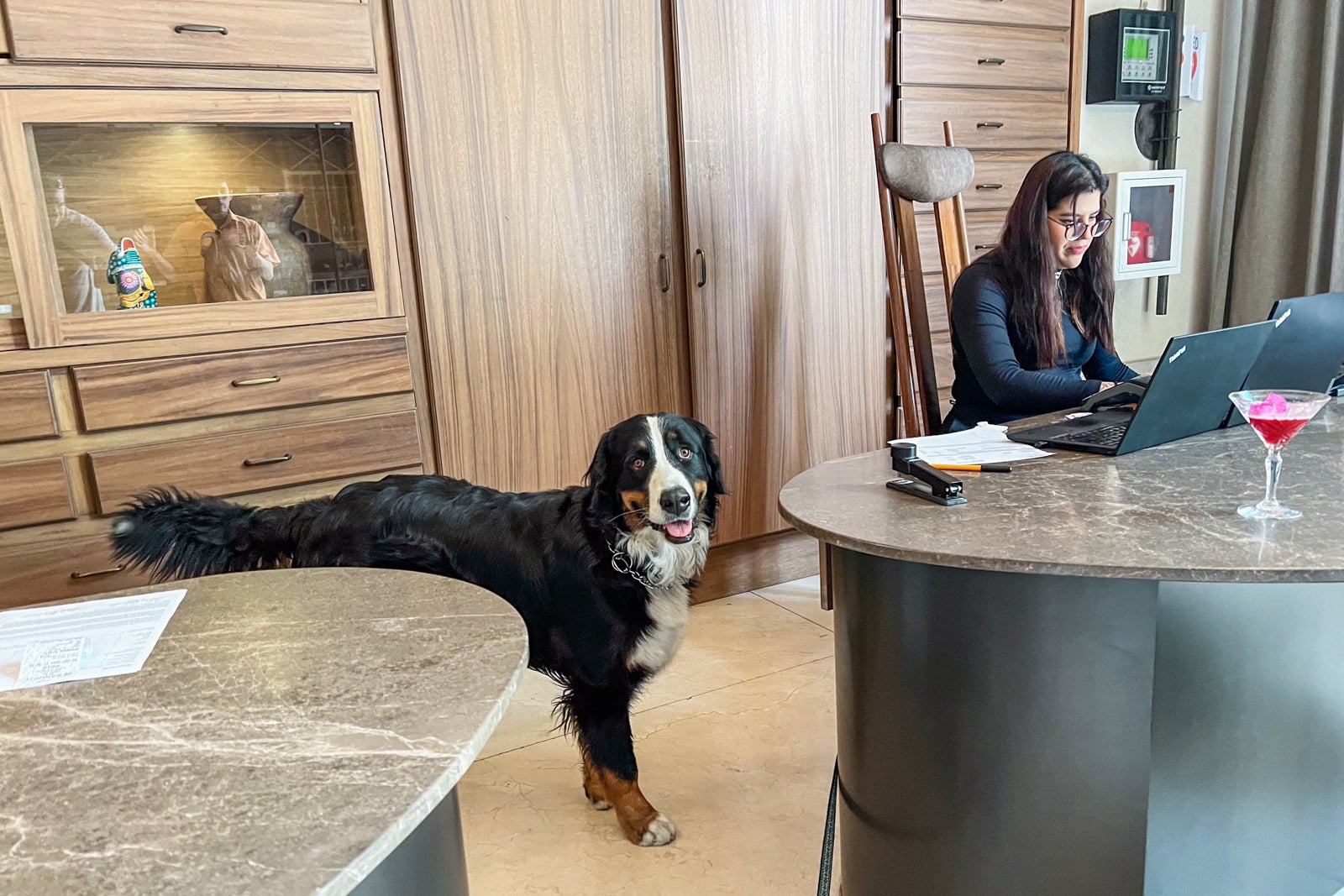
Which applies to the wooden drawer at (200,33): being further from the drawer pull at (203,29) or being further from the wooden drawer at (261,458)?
the wooden drawer at (261,458)

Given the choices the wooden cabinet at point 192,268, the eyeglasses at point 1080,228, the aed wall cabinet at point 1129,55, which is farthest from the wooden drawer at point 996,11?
the wooden cabinet at point 192,268

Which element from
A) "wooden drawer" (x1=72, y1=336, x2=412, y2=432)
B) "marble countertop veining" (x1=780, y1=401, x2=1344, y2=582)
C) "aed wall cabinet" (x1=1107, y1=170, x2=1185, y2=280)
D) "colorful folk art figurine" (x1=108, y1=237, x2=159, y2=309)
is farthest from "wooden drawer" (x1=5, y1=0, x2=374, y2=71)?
"aed wall cabinet" (x1=1107, y1=170, x2=1185, y2=280)

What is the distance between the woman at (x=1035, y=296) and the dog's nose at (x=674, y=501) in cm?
90

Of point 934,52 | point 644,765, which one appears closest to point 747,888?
point 644,765

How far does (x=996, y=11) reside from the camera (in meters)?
3.08

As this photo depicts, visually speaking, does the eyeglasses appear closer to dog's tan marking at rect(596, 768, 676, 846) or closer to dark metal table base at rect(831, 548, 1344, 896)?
dark metal table base at rect(831, 548, 1344, 896)

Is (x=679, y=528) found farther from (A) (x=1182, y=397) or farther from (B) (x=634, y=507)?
(A) (x=1182, y=397)

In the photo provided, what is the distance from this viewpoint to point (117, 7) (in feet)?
6.45

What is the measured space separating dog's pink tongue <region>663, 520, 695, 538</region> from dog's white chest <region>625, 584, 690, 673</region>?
12 centimetres

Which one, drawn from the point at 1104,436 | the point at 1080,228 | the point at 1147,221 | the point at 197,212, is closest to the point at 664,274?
the point at 1080,228

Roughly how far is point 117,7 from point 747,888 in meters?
2.22

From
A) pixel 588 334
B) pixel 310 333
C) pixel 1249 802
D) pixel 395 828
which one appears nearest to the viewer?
pixel 395 828

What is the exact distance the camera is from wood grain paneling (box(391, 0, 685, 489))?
2.35 m

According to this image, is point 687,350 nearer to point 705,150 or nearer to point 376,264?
point 705,150
